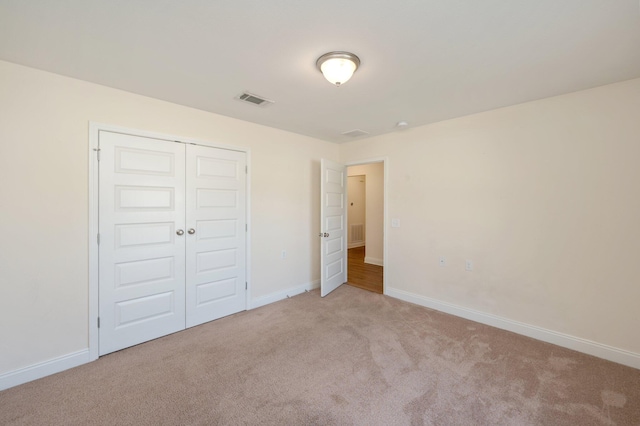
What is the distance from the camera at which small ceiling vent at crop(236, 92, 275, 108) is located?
2570mm

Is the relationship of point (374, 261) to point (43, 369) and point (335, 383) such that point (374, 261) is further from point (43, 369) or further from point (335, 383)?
point (43, 369)

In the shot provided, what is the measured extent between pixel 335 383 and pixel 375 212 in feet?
15.1

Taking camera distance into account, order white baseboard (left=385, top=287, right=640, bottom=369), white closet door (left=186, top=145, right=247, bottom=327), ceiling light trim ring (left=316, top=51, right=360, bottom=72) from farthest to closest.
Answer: white closet door (left=186, top=145, right=247, bottom=327) → white baseboard (left=385, top=287, right=640, bottom=369) → ceiling light trim ring (left=316, top=51, right=360, bottom=72)

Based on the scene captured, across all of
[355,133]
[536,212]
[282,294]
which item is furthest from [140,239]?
[536,212]

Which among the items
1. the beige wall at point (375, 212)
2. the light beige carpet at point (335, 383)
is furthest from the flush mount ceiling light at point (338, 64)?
the beige wall at point (375, 212)

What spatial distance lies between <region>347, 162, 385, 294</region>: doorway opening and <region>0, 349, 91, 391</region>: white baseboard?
3531 mm

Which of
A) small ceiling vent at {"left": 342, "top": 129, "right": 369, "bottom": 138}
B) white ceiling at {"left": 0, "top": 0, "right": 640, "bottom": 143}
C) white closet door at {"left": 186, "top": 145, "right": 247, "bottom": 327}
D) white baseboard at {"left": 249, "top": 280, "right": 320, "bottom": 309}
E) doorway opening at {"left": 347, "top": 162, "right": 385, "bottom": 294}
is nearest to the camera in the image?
white ceiling at {"left": 0, "top": 0, "right": 640, "bottom": 143}

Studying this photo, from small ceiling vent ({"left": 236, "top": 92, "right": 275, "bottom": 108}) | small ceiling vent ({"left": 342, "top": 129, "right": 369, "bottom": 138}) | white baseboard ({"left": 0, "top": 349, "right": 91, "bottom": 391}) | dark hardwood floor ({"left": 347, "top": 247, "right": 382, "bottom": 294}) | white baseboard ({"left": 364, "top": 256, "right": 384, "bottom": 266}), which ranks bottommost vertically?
white baseboard ({"left": 0, "top": 349, "right": 91, "bottom": 391})

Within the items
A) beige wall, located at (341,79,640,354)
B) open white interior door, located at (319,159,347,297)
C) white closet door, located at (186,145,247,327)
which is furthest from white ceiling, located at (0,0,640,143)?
open white interior door, located at (319,159,347,297)

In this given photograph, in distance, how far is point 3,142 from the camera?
1.95 meters

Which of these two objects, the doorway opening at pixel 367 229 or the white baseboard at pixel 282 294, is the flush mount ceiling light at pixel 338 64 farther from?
the white baseboard at pixel 282 294

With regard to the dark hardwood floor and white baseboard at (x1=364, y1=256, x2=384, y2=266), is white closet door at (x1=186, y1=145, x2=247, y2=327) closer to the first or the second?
the dark hardwood floor

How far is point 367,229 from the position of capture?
630 cm

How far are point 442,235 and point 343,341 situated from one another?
1.90 meters
